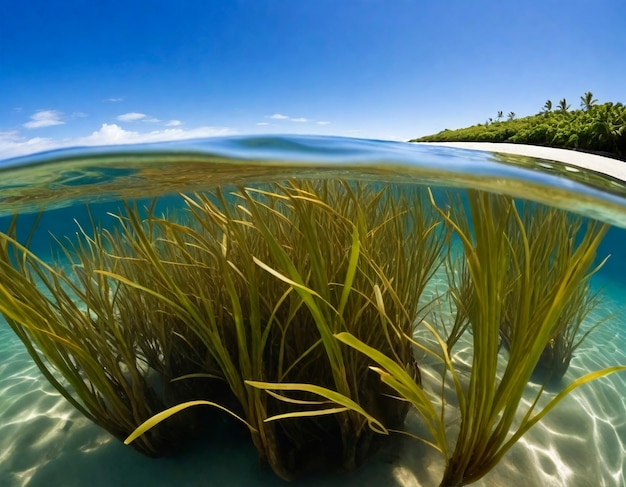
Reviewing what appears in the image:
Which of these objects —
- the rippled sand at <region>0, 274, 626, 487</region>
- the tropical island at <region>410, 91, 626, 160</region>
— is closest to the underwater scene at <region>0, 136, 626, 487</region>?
the rippled sand at <region>0, 274, 626, 487</region>

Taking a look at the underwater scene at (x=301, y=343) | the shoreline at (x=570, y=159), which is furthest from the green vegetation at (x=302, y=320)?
the shoreline at (x=570, y=159)

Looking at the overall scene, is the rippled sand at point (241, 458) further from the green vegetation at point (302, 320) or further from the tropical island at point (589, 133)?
the tropical island at point (589, 133)

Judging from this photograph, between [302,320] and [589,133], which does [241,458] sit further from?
[589,133]

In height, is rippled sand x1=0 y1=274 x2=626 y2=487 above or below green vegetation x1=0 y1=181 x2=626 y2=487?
A: below

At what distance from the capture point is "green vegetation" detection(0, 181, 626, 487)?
162cm

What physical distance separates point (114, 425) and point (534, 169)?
175 inches

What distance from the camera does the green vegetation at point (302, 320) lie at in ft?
5.33

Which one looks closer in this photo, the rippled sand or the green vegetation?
the green vegetation

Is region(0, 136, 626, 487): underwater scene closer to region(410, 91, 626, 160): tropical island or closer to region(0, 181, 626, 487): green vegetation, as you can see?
region(0, 181, 626, 487): green vegetation

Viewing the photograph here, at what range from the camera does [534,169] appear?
4.08 metres

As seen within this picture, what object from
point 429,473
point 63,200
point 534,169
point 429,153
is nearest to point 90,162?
point 63,200

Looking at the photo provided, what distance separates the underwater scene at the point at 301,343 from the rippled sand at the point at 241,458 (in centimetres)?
1

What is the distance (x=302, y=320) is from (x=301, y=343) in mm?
141

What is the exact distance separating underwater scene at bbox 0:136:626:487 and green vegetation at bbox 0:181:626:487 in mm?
14
